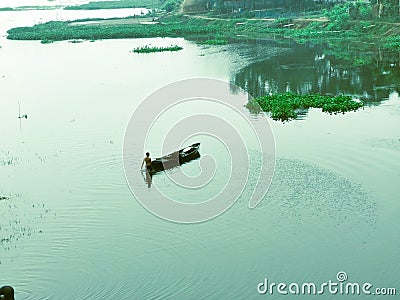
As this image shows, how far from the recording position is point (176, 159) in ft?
62.9

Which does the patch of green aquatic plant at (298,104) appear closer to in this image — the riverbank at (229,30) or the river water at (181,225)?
the river water at (181,225)

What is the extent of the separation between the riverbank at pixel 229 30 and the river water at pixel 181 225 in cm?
2290

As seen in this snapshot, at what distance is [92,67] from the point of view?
41.3 m

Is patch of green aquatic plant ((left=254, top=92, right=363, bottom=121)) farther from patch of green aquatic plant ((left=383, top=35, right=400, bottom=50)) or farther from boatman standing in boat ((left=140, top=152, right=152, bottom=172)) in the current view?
patch of green aquatic plant ((left=383, top=35, right=400, bottom=50))

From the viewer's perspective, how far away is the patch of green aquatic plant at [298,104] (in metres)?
24.8

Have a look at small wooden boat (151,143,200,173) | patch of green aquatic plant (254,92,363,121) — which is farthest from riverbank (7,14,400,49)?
small wooden boat (151,143,200,173)

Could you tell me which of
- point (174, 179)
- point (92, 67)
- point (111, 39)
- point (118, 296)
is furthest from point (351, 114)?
point (111, 39)

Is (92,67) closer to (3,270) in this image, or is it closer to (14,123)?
(14,123)

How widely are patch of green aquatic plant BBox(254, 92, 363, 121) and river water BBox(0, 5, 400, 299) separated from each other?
57 cm

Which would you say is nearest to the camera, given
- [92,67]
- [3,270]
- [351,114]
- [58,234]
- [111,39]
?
[3,270]

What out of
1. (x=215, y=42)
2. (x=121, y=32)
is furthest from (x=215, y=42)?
(x=121, y=32)

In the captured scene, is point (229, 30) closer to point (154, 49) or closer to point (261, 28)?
point (261, 28)

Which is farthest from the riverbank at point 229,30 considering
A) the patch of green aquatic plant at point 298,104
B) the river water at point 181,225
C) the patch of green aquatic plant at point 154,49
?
the river water at point 181,225

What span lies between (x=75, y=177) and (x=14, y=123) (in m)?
8.70
